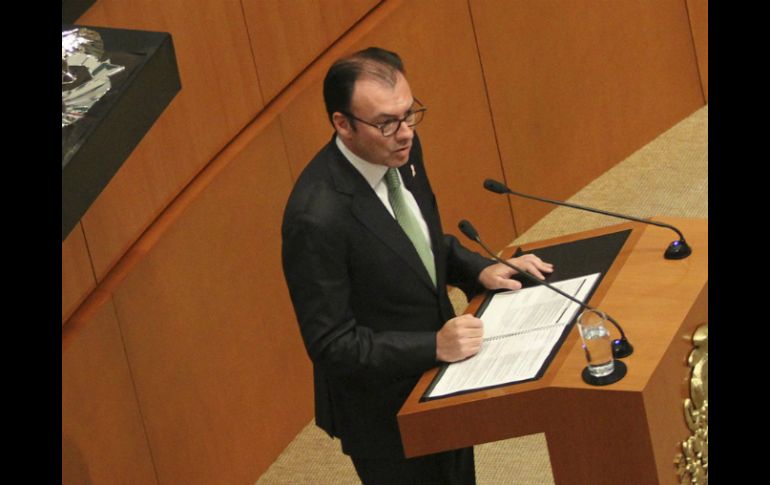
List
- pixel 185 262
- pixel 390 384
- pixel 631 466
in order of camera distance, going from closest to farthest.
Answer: pixel 631 466 → pixel 390 384 → pixel 185 262

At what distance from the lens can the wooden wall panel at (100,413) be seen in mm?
3674

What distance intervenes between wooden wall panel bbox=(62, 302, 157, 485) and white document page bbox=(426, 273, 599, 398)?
4.27ft

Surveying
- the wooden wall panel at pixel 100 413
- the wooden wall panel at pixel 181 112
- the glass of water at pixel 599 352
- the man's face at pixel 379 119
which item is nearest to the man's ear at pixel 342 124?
the man's face at pixel 379 119

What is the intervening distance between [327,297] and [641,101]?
11.1 feet

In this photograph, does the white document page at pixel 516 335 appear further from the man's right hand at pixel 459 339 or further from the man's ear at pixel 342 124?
the man's ear at pixel 342 124

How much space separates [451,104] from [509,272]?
206 centimetres

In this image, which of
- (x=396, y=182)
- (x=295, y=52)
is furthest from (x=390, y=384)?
(x=295, y=52)

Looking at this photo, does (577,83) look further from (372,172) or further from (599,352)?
(599,352)

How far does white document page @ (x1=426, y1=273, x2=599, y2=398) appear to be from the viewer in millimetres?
2684

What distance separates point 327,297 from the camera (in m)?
2.78

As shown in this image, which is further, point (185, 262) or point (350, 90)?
point (185, 262)

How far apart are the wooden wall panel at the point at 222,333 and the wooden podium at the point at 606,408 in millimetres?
1390

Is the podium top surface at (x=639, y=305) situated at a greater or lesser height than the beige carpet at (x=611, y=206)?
greater

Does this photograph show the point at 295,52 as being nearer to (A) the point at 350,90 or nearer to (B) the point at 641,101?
(A) the point at 350,90
